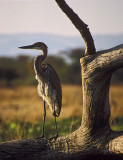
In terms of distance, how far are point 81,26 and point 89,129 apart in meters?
1.40

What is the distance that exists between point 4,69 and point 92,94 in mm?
23755

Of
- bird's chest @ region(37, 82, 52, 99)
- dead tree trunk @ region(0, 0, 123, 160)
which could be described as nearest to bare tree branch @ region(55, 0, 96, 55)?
dead tree trunk @ region(0, 0, 123, 160)

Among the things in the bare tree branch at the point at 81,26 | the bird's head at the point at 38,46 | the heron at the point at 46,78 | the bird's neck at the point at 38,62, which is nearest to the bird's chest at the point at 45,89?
the heron at the point at 46,78

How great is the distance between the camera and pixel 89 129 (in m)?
4.79

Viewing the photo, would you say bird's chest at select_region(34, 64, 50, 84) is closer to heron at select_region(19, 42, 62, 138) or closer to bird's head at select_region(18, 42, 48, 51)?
heron at select_region(19, 42, 62, 138)

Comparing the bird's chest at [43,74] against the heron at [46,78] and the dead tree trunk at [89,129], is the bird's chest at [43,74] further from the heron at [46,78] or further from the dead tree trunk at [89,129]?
the dead tree trunk at [89,129]

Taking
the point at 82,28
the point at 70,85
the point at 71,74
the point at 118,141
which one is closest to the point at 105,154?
Result: the point at 118,141

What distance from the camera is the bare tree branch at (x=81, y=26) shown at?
14.7 feet

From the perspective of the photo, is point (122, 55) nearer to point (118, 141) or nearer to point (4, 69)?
point (118, 141)

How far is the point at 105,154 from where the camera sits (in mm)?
4746

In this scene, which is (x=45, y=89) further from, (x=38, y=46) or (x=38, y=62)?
(x=38, y=46)

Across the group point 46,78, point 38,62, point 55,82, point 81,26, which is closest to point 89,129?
point 55,82

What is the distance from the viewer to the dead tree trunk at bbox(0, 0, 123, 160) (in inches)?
178

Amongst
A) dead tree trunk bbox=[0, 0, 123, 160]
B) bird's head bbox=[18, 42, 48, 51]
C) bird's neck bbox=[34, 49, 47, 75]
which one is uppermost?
bird's head bbox=[18, 42, 48, 51]
